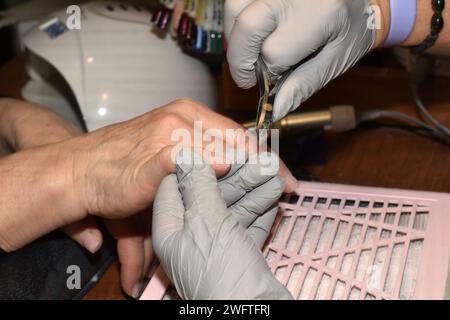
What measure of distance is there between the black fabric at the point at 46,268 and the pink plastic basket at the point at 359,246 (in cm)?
21

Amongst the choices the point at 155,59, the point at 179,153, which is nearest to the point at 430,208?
the point at 179,153

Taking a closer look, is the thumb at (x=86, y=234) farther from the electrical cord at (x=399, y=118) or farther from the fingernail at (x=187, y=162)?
the electrical cord at (x=399, y=118)

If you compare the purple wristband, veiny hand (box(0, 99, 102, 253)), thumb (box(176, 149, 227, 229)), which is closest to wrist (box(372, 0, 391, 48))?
the purple wristband

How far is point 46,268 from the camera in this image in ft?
2.35

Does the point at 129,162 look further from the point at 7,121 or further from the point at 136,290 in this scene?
the point at 7,121

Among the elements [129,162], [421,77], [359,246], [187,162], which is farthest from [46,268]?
[421,77]

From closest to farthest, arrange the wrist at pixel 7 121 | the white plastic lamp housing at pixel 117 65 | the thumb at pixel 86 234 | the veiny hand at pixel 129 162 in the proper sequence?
the veiny hand at pixel 129 162 < the thumb at pixel 86 234 < the wrist at pixel 7 121 < the white plastic lamp housing at pixel 117 65

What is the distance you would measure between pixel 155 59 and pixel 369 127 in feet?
1.43

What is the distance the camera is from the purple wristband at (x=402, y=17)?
77 centimetres

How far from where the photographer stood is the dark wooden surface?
91cm

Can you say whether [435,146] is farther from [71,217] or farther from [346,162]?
[71,217]

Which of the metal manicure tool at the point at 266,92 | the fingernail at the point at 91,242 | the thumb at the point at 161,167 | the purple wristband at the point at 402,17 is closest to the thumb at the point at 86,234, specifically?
the fingernail at the point at 91,242

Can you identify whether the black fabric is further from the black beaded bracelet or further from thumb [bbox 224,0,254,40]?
the black beaded bracelet
